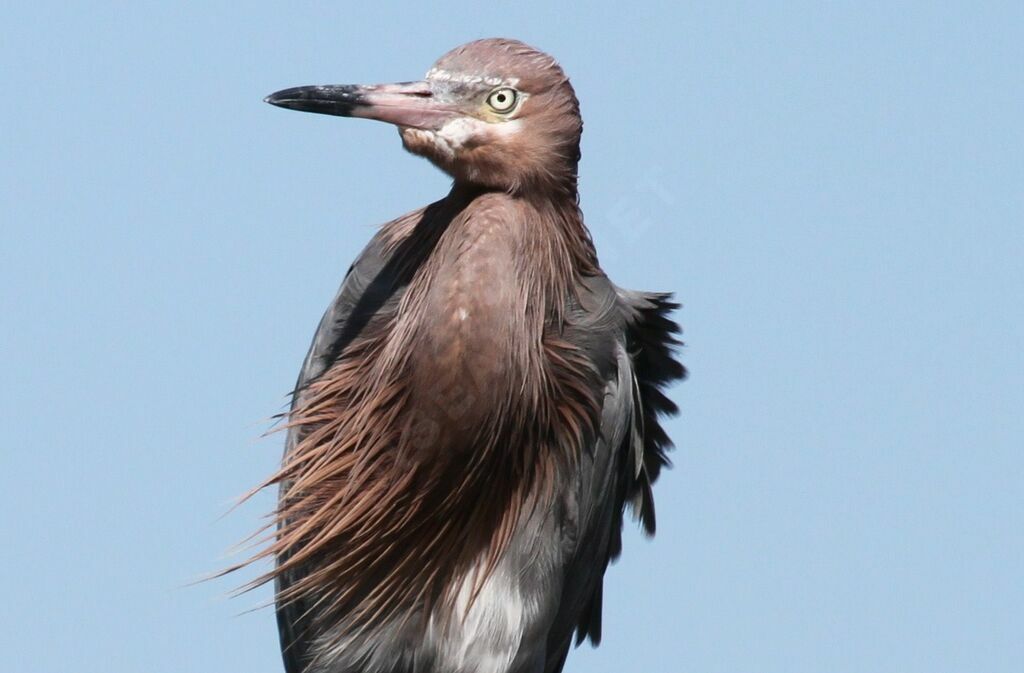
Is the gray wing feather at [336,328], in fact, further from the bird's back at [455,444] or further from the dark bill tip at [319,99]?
the dark bill tip at [319,99]

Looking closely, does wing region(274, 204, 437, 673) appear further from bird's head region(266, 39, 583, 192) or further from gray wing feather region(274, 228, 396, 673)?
bird's head region(266, 39, 583, 192)

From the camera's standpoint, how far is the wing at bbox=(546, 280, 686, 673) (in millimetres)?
5895

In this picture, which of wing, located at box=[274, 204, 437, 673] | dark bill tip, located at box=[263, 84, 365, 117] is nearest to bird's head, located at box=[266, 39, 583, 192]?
dark bill tip, located at box=[263, 84, 365, 117]

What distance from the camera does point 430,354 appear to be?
17.8 feet

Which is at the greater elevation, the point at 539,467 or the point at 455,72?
the point at 455,72

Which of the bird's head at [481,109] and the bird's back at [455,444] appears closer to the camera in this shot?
the bird's head at [481,109]

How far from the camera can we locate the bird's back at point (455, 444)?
5457 mm

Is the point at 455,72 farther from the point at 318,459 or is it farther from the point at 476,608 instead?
the point at 476,608

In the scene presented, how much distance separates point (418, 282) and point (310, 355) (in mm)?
649

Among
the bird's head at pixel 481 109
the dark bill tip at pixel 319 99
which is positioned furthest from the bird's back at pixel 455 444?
the dark bill tip at pixel 319 99

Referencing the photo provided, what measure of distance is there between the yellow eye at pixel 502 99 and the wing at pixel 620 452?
28.0 inches

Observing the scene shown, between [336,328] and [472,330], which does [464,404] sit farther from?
[336,328]

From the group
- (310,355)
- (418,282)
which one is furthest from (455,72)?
(310,355)

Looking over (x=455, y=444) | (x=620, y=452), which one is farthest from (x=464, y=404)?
(x=620, y=452)
